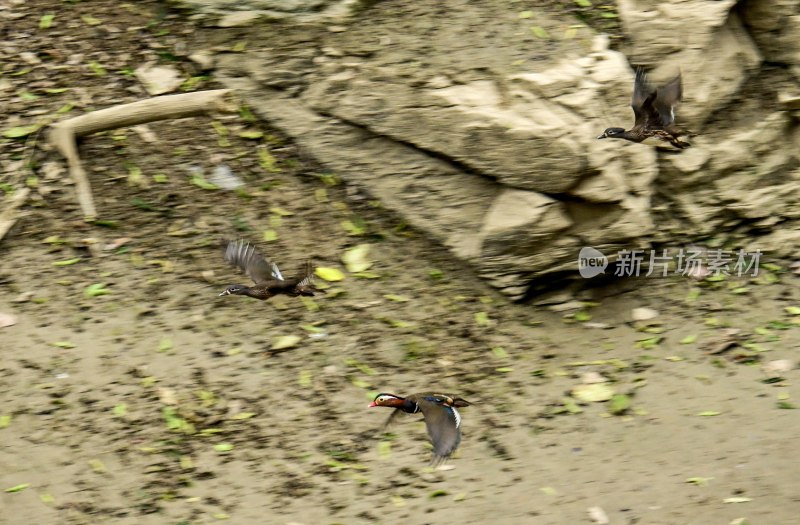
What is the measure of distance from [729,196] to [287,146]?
2855mm

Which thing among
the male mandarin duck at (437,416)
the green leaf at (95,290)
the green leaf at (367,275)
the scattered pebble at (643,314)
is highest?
the green leaf at (95,290)

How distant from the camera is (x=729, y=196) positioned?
23.1 feet

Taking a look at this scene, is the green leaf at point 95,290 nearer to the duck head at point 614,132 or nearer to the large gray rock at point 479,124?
the large gray rock at point 479,124

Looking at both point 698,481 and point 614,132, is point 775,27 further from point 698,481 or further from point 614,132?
point 698,481

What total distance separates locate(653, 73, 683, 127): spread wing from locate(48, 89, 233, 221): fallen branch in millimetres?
2776

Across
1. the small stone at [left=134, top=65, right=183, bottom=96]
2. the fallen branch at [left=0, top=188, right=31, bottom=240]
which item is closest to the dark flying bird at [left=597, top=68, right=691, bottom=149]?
the small stone at [left=134, top=65, right=183, bottom=96]

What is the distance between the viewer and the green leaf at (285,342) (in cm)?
611

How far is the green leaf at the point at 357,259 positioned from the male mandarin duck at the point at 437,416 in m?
1.30

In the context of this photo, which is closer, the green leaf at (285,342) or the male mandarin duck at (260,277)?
the male mandarin duck at (260,277)

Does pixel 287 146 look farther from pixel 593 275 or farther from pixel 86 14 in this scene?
pixel 593 275

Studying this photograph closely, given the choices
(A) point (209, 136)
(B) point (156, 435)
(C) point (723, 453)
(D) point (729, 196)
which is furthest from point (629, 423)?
(A) point (209, 136)

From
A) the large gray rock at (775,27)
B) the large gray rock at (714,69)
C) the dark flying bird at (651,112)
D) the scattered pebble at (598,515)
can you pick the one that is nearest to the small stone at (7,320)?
the scattered pebble at (598,515)

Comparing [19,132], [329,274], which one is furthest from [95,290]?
[329,274]

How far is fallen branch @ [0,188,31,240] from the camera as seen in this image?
20.4 feet
